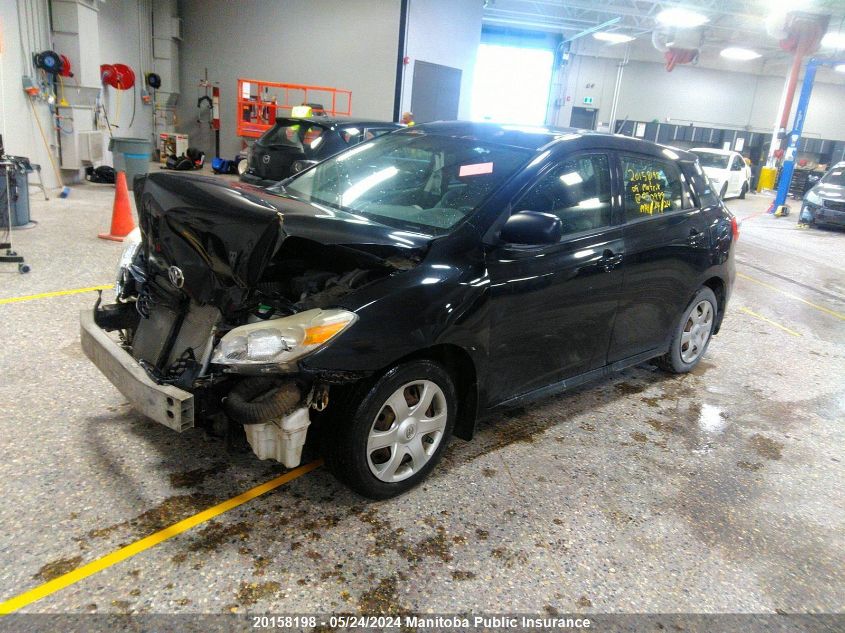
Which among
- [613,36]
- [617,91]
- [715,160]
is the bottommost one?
[715,160]

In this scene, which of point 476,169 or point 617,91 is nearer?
point 476,169

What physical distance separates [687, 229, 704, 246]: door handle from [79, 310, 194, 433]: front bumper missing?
10.0ft

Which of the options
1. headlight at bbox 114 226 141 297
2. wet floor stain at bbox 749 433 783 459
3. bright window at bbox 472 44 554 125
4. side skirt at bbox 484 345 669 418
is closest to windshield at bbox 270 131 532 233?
headlight at bbox 114 226 141 297

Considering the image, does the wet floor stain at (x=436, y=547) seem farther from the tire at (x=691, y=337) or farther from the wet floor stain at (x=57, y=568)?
the tire at (x=691, y=337)

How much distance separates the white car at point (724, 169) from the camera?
1672 cm

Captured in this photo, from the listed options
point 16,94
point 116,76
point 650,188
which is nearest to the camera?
point 650,188

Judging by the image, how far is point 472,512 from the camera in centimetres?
257

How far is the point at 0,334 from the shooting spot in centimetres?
394

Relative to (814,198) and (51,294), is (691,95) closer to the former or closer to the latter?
(814,198)

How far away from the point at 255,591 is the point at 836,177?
16.5 meters

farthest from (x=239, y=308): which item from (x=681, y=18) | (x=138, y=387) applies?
(x=681, y=18)

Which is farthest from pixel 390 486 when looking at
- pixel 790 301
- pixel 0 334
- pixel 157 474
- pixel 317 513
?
pixel 790 301

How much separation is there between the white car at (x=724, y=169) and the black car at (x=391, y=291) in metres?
15.1

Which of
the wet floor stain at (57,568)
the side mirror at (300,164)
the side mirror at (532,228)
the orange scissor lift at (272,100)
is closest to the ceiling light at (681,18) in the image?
the orange scissor lift at (272,100)
